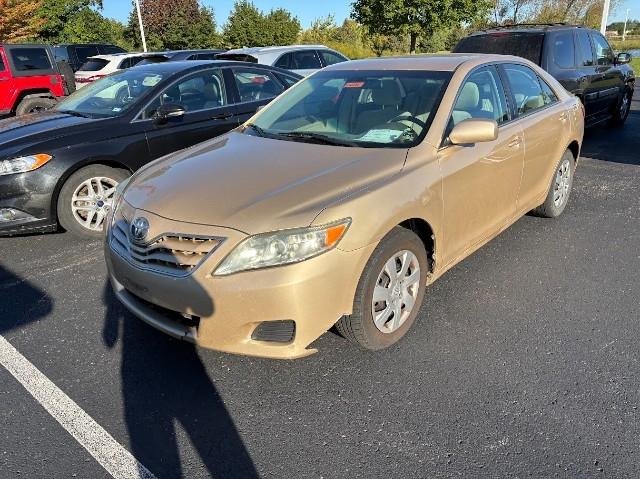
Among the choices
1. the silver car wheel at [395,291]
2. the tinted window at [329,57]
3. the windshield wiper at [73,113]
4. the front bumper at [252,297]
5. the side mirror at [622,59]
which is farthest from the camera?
the tinted window at [329,57]

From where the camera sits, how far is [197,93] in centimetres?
574

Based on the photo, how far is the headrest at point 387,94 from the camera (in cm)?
359

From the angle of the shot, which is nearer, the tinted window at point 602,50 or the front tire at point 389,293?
the front tire at point 389,293

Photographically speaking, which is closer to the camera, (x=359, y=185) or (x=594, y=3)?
(x=359, y=185)

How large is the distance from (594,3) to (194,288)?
4516 cm

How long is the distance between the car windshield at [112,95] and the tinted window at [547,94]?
148 inches

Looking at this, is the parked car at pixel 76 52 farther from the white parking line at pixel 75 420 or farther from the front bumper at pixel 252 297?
the front bumper at pixel 252 297

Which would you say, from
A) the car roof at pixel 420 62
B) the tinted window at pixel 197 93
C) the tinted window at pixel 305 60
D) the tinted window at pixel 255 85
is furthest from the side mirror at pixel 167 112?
the tinted window at pixel 305 60

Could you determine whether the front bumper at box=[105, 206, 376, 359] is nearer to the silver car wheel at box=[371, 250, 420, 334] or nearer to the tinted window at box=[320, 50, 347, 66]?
the silver car wheel at box=[371, 250, 420, 334]

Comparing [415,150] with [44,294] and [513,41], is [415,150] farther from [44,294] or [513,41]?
[513,41]

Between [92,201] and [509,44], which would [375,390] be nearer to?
[92,201]

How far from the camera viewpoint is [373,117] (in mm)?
3529

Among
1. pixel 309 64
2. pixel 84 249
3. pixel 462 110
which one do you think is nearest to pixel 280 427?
pixel 462 110

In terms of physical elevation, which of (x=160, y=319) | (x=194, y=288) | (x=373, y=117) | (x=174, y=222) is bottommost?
(x=160, y=319)
